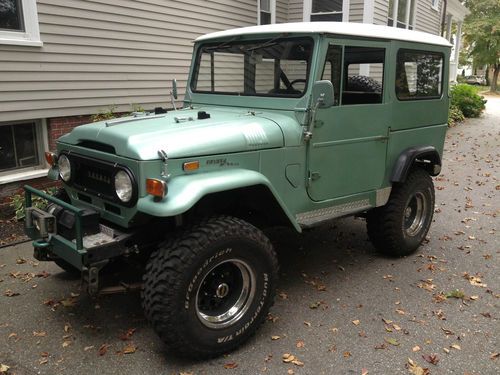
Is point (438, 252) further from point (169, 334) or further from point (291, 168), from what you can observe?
point (169, 334)

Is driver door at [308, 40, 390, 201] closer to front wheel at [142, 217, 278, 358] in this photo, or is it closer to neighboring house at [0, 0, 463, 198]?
front wheel at [142, 217, 278, 358]

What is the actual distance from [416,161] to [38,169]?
4931 mm

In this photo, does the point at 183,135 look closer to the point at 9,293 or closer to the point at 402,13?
the point at 9,293

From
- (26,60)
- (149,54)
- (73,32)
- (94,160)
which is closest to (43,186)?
(26,60)

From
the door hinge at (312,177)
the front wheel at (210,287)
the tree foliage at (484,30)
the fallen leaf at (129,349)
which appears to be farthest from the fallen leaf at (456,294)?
the tree foliage at (484,30)

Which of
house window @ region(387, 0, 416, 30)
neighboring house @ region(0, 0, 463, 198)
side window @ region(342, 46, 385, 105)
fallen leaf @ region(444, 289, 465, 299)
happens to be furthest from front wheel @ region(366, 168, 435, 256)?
house window @ region(387, 0, 416, 30)

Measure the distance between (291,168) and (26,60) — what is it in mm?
4321

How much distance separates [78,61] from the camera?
6836mm

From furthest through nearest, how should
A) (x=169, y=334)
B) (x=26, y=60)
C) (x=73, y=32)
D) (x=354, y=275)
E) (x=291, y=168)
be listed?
(x=73, y=32)
(x=26, y=60)
(x=354, y=275)
(x=291, y=168)
(x=169, y=334)

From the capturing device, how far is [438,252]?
513 cm

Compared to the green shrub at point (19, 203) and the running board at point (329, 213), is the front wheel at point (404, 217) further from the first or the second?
the green shrub at point (19, 203)

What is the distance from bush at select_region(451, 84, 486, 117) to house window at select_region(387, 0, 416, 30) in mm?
3472

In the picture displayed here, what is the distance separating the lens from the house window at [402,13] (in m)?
13.3

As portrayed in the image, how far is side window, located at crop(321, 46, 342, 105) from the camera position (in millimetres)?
3732
